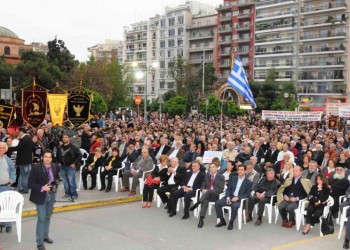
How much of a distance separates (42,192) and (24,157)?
14.8ft

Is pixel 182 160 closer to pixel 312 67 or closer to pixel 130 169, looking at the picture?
pixel 130 169

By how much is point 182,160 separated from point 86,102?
4763 mm

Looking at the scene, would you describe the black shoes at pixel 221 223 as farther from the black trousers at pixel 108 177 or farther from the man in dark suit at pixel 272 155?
the man in dark suit at pixel 272 155

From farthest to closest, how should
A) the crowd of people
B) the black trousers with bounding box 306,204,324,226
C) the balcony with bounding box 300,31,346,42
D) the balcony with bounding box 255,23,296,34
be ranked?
1. the balcony with bounding box 255,23,296,34
2. the balcony with bounding box 300,31,346,42
3. the crowd of people
4. the black trousers with bounding box 306,204,324,226

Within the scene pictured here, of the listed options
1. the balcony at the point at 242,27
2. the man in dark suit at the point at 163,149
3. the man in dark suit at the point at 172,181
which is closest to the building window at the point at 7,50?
the balcony at the point at 242,27

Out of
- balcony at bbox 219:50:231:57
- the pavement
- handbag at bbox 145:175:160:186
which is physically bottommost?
the pavement

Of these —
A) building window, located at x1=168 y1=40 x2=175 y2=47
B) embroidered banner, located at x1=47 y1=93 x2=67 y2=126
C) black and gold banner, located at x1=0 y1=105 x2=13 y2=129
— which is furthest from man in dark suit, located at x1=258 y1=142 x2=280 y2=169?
building window, located at x1=168 y1=40 x2=175 y2=47

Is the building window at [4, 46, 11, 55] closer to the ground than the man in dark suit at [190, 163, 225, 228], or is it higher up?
higher up

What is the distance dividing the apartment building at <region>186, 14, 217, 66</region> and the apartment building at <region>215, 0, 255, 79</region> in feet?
6.54

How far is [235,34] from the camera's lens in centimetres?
7581

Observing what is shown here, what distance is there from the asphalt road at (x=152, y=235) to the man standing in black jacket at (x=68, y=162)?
1018mm

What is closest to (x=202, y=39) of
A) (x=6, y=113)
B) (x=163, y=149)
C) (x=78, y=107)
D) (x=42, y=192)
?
(x=78, y=107)

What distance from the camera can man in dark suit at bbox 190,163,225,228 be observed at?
9648 mm

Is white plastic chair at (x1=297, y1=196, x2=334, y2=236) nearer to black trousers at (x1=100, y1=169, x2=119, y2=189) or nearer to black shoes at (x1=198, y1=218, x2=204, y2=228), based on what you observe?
black shoes at (x1=198, y1=218, x2=204, y2=228)
